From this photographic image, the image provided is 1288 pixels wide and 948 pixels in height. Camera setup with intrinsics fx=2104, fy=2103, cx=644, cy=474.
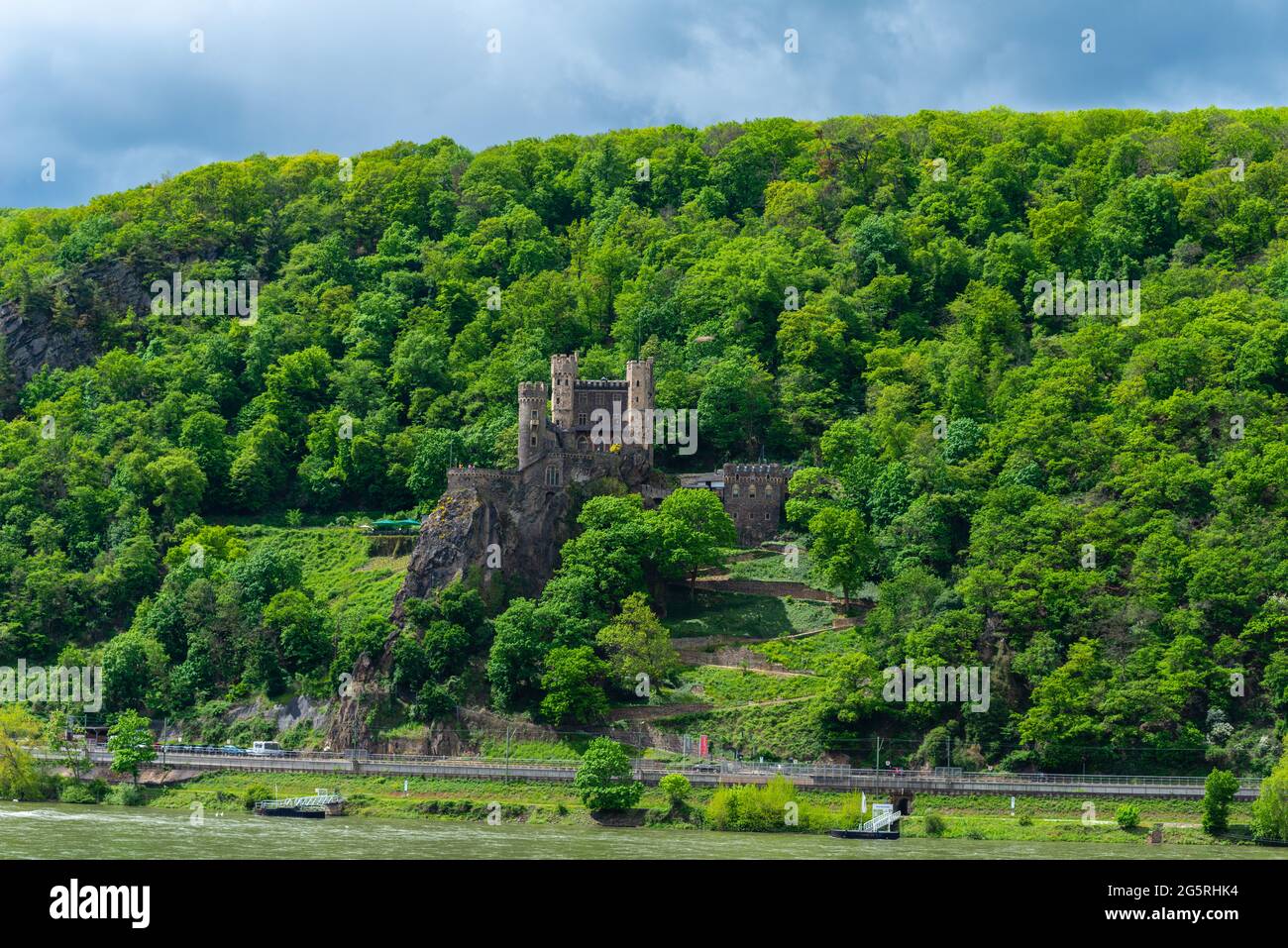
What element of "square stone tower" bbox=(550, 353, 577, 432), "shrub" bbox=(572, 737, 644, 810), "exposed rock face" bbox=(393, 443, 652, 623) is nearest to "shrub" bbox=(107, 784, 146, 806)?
"exposed rock face" bbox=(393, 443, 652, 623)

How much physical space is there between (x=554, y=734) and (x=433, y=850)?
75.7 feet

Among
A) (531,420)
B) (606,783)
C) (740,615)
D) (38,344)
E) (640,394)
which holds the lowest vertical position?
(606,783)

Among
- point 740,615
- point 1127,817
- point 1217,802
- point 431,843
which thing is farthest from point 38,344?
point 1217,802

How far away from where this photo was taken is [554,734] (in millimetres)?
104500

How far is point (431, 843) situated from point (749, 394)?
53552 millimetres

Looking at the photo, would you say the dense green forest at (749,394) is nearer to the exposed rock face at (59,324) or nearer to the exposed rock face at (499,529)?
the exposed rock face at (59,324)

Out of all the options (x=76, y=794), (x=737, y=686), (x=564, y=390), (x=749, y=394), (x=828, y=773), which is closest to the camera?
(x=828, y=773)

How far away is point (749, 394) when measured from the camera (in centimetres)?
13238

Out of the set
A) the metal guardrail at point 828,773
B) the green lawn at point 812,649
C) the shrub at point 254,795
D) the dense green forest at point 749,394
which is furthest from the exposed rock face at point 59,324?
the green lawn at point 812,649

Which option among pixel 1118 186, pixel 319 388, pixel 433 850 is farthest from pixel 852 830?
pixel 1118 186

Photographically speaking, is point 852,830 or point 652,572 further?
point 652,572

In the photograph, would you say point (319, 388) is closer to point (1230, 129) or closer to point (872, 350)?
point (872, 350)

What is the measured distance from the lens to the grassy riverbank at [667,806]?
91.2 metres

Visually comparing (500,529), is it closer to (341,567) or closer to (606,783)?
(341,567)
